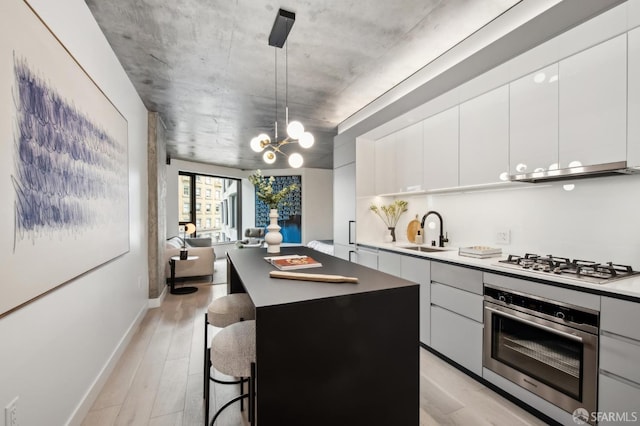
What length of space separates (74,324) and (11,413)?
0.64m

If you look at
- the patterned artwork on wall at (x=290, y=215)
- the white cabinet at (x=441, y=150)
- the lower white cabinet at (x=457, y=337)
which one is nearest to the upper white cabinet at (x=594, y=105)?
the white cabinet at (x=441, y=150)

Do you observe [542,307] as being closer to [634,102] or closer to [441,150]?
[634,102]

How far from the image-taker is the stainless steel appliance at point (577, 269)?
1.57m

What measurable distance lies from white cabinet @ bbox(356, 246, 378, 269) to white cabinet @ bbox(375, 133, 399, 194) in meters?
0.88

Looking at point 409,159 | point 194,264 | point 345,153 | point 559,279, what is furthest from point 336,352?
point 194,264

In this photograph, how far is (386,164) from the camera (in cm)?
396

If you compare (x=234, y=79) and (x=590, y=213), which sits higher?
(x=234, y=79)

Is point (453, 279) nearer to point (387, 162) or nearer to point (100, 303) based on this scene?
point (387, 162)

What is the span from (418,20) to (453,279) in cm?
208

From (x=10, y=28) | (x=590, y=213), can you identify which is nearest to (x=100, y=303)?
(x=10, y=28)

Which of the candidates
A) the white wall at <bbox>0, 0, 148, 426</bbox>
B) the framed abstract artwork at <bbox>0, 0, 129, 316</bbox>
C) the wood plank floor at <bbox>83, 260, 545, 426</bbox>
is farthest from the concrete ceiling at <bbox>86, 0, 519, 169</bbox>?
the wood plank floor at <bbox>83, 260, 545, 426</bbox>

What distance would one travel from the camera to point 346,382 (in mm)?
1200

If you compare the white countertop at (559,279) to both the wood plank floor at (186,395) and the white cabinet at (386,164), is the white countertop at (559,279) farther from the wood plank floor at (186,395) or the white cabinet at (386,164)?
the white cabinet at (386,164)

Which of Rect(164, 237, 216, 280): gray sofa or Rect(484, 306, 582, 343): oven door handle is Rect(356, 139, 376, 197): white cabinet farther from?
Rect(164, 237, 216, 280): gray sofa
